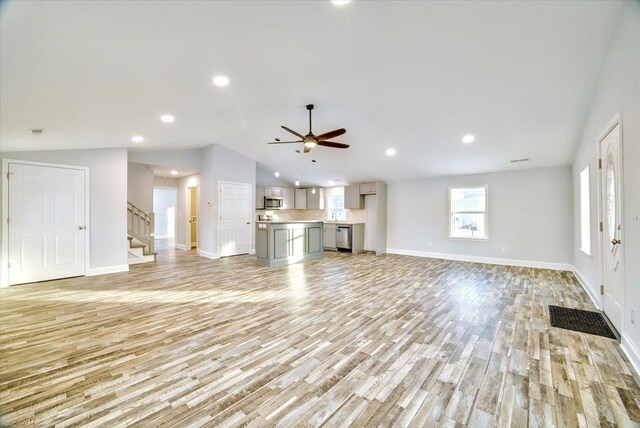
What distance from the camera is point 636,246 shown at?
2205 millimetres

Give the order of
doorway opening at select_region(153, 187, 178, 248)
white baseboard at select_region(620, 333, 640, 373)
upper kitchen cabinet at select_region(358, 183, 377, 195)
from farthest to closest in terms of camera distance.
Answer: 1. doorway opening at select_region(153, 187, 178, 248)
2. upper kitchen cabinet at select_region(358, 183, 377, 195)
3. white baseboard at select_region(620, 333, 640, 373)

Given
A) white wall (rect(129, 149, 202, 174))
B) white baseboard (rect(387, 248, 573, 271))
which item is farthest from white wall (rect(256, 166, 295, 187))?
white baseboard (rect(387, 248, 573, 271))

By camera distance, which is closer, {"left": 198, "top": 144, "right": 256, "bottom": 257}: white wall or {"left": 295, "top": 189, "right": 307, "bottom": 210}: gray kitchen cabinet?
{"left": 198, "top": 144, "right": 256, "bottom": 257}: white wall

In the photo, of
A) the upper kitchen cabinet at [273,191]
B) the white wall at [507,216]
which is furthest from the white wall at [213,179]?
the white wall at [507,216]

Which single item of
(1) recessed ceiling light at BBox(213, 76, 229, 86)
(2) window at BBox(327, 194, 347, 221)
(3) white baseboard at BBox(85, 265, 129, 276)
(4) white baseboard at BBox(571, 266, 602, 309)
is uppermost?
(1) recessed ceiling light at BBox(213, 76, 229, 86)

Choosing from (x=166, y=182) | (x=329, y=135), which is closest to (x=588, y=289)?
(x=329, y=135)

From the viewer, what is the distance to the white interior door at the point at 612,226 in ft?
8.81

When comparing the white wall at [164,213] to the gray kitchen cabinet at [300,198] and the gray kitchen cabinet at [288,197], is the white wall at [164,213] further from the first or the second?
the gray kitchen cabinet at [300,198]

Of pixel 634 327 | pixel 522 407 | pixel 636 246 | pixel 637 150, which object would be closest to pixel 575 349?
pixel 634 327

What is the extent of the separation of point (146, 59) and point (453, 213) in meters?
7.06

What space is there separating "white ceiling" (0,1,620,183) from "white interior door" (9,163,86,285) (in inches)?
22.1

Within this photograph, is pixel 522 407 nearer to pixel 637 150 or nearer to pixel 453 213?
pixel 637 150

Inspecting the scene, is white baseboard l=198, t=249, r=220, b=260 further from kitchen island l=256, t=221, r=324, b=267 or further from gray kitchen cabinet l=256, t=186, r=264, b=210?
gray kitchen cabinet l=256, t=186, r=264, b=210

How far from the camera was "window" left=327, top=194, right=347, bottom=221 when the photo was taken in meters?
9.43
